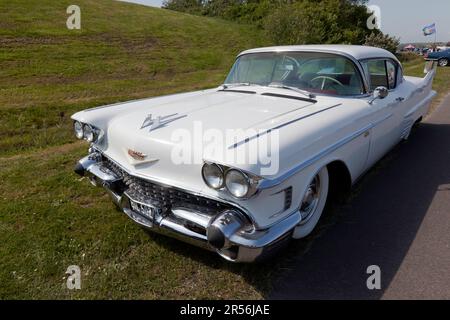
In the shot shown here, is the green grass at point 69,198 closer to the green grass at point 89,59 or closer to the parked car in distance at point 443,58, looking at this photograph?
the green grass at point 89,59

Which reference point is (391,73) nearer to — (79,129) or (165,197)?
(165,197)

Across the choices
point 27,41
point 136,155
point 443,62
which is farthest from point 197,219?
point 443,62

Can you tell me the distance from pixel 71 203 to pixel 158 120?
1382mm

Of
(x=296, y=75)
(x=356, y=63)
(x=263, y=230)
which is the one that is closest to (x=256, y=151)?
(x=263, y=230)

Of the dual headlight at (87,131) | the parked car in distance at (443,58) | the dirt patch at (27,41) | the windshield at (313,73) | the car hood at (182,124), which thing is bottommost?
the dual headlight at (87,131)

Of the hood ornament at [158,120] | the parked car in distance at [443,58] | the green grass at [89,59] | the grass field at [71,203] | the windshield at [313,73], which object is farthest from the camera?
the parked car in distance at [443,58]

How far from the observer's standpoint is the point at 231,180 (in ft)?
6.93

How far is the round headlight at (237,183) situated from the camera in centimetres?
207

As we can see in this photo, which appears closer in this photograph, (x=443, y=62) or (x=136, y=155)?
(x=136, y=155)

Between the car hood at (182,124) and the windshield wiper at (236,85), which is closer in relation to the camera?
the car hood at (182,124)

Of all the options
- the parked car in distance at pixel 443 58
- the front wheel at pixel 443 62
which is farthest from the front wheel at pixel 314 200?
the front wheel at pixel 443 62

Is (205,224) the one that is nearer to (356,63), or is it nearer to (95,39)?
(356,63)
